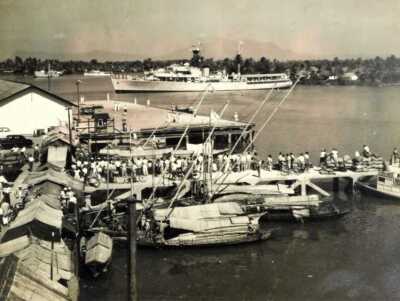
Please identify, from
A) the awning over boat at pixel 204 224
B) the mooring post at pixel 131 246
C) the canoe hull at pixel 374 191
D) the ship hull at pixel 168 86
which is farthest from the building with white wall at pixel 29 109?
the ship hull at pixel 168 86

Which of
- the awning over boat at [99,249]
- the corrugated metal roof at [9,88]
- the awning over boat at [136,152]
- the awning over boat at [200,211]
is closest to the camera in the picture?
the awning over boat at [99,249]

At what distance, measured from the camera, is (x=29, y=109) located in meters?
37.2

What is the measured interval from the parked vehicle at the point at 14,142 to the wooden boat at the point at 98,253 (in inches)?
539

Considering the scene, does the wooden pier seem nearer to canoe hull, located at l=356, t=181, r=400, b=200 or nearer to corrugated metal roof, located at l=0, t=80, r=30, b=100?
canoe hull, located at l=356, t=181, r=400, b=200

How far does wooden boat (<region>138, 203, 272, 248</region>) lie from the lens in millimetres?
23438

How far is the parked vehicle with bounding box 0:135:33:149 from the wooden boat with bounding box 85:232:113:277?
1369 cm

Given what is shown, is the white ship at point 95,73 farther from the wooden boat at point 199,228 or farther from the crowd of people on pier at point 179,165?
the wooden boat at point 199,228

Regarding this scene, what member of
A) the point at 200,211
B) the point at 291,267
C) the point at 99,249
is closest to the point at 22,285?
the point at 99,249

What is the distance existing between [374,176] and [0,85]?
1065 inches

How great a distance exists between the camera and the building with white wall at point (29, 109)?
36.1 metres

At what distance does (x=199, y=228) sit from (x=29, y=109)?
61.2 feet

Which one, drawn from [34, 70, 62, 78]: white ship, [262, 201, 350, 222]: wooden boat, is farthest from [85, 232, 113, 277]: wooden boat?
[34, 70, 62, 78]: white ship

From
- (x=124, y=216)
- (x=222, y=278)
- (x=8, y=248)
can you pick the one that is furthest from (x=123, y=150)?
(x=8, y=248)

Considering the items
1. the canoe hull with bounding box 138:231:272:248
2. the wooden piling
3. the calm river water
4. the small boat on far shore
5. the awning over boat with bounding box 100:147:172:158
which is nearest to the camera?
the calm river water
